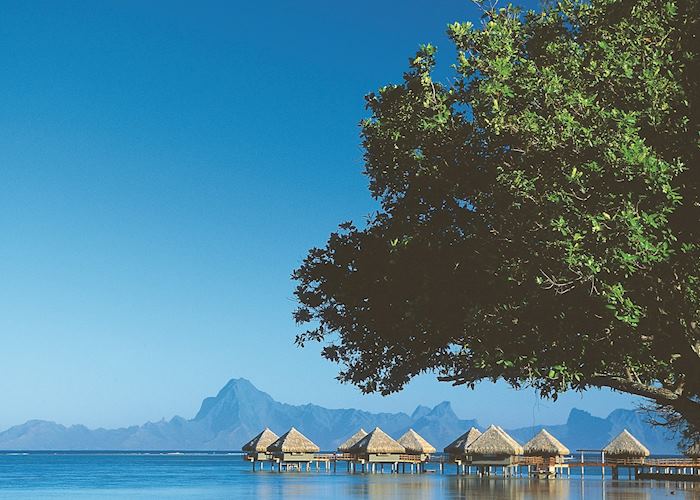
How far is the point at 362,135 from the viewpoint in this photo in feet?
39.3

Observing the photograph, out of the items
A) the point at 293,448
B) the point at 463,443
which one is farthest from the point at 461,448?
the point at 293,448

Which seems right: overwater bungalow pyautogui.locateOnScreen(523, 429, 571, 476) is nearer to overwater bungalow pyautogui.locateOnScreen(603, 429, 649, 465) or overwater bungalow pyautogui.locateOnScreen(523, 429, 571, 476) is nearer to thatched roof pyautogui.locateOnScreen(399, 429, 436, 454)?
overwater bungalow pyautogui.locateOnScreen(603, 429, 649, 465)

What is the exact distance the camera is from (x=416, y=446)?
206 ft

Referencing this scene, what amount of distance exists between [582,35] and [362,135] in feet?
9.53

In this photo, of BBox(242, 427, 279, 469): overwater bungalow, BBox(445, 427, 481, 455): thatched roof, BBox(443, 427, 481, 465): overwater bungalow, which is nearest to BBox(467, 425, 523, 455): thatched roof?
BBox(443, 427, 481, 465): overwater bungalow

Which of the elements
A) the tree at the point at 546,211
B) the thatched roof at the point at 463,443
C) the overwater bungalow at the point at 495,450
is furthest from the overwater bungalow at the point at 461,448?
the tree at the point at 546,211

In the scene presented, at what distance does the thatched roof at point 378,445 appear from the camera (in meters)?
60.0

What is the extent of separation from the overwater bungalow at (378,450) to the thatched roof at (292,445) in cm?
350

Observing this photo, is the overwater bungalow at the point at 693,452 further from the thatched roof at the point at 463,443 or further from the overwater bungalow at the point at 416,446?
the overwater bungalow at the point at 416,446

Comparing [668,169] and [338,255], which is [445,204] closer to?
[338,255]

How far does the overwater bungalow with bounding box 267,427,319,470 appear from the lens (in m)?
62.3

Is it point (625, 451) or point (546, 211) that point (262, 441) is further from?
point (546, 211)

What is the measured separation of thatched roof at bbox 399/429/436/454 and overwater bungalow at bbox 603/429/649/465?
13.5m

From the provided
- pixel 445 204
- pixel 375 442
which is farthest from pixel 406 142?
pixel 375 442
